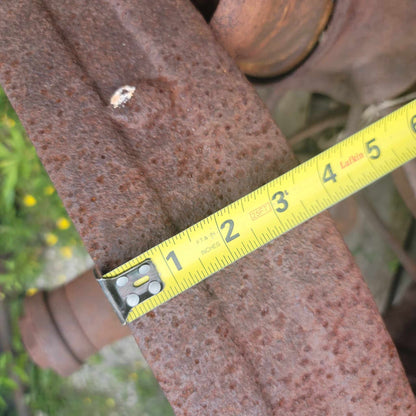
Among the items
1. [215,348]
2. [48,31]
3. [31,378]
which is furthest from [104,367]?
[48,31]

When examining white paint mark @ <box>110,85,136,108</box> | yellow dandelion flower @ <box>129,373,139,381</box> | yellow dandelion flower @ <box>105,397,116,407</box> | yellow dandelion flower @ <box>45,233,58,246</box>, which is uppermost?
yellow dandelion flower @ <box>45,233,58,246</box>

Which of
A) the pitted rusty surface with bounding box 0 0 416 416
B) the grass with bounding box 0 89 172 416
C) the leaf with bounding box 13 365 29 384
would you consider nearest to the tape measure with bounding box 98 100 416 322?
the pitted rusty surface with bounding box 0 0 416 416

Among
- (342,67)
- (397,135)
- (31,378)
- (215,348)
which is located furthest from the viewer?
(31,378)

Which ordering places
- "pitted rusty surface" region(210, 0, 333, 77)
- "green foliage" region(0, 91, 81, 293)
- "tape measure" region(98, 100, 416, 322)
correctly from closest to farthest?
"tape measure" region(98, 100, 416, 322) → "pitted rusty surface" region(210, 0, 333, 77) → "green foliage" region(0, 91, 81, 293)

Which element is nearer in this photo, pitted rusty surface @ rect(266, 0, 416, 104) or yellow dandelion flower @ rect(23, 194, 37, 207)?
pitted rusty surface @ rect(266, 0, 416, 104)

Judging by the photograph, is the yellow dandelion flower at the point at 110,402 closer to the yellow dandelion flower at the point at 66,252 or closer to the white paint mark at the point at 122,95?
the yellow dandelion flower at the point at 66,252

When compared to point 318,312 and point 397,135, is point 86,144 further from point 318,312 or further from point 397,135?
point 397,135

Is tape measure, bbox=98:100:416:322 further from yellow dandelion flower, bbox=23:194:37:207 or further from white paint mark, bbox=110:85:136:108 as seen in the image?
yellow dandelion flower, bbox=23:194:37:207
